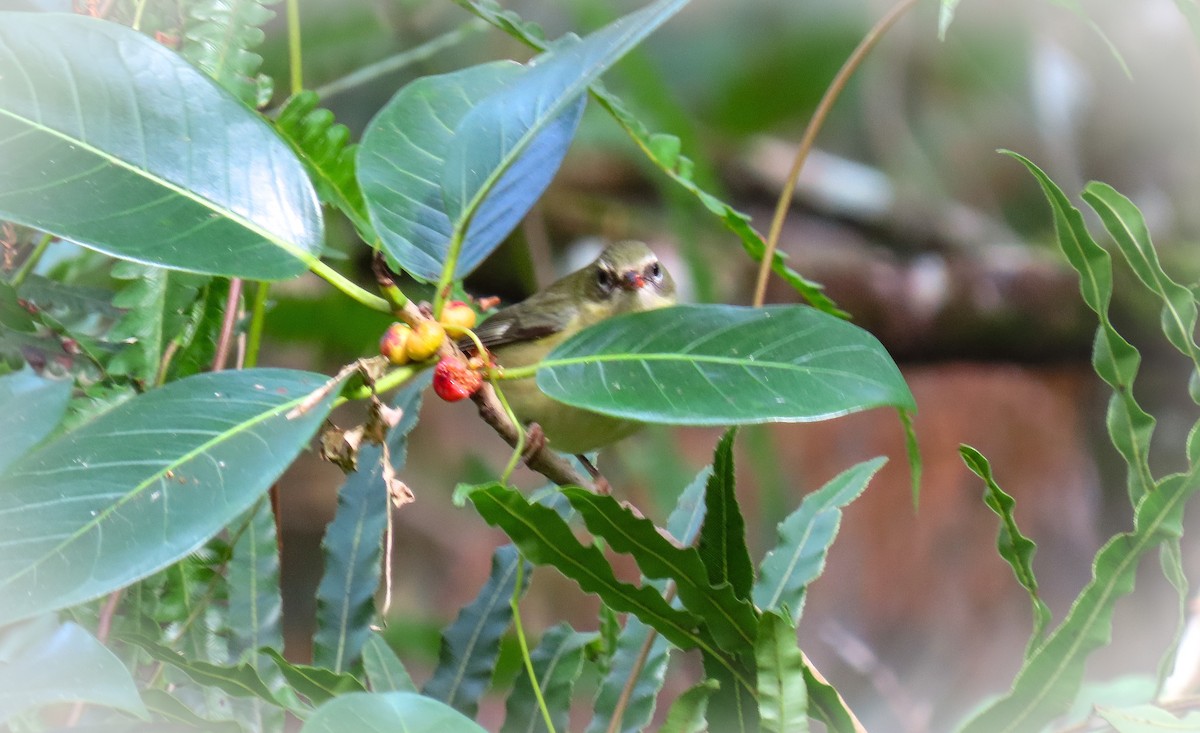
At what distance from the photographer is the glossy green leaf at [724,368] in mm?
950

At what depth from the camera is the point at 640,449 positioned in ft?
13.0

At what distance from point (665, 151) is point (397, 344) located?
75cm

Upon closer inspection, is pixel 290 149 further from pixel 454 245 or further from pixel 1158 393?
pixel 1158 393

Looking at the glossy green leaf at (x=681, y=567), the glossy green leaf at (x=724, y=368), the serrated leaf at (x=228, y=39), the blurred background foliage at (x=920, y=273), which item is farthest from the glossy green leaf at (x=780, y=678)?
the blurred background foliage at (x=920, y=273)

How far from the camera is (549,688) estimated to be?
1.44 meters

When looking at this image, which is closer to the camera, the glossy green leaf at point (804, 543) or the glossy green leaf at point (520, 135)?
the glossy green leaf at point (520, 135)

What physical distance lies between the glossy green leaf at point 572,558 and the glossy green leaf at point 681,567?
24 mm

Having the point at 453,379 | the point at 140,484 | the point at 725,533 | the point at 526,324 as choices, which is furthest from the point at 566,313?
the point at 140,484

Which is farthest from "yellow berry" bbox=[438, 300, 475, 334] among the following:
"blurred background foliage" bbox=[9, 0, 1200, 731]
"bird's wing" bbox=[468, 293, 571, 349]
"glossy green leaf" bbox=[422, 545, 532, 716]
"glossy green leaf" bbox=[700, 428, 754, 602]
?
"blurred background foliage" bbox=[9, 0, 1200, 731]

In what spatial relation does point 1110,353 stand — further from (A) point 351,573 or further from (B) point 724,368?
(A) point 351,573

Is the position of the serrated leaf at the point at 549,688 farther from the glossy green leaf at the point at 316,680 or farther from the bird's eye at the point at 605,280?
the bird's eye at the point at 605,280

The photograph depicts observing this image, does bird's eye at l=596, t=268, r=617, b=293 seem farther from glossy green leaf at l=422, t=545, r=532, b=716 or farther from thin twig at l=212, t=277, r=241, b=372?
glossy green leaf at l=422, t=545, r=532, b=716

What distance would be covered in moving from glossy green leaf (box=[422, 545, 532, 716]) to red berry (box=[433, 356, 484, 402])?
40cm

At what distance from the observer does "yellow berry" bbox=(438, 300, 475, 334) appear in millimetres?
1072
